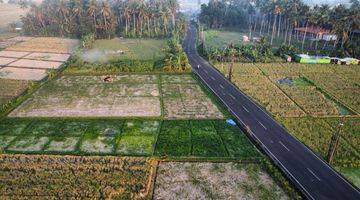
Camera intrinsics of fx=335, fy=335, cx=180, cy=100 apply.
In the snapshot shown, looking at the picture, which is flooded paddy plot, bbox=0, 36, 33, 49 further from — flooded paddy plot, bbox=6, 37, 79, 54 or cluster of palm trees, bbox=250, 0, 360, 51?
cluster of palm trees, bbox=250, 0, 360, 51

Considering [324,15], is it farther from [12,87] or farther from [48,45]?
[12,87]

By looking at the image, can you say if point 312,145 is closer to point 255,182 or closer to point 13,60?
point 255,182

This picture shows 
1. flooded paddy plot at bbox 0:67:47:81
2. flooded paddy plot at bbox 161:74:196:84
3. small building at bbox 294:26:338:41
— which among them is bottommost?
flooded paddy plot at bbox 0:67:47:81

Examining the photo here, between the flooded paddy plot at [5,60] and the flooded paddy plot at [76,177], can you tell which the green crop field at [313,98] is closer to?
the flooded paddy plot at [76,177]

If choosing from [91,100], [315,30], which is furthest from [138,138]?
[315,30]

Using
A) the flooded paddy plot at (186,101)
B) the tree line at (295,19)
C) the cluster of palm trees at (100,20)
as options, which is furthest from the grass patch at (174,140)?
the cluster of palm trees at (100,20)

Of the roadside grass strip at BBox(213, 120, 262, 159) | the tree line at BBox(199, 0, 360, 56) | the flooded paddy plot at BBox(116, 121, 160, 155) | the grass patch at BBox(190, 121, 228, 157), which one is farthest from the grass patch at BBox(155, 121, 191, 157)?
the tree line at BBox(199, 0, 360, 56)
